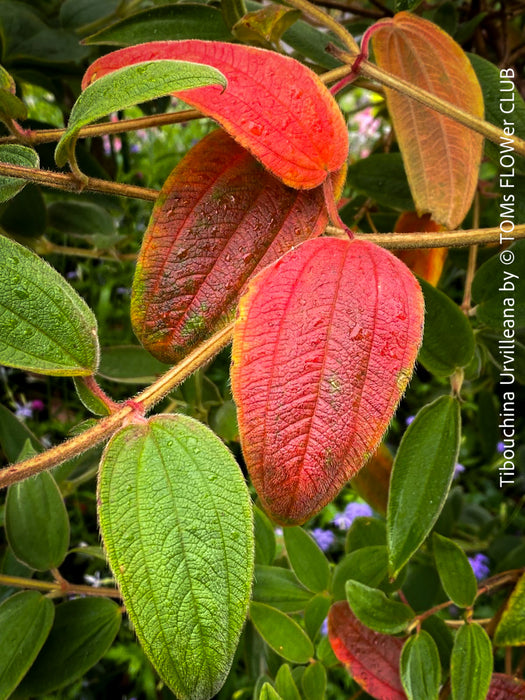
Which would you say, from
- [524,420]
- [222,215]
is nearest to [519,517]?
[524,420]

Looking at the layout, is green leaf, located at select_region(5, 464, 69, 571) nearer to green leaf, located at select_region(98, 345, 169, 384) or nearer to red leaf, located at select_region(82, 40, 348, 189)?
green leaf, located at select_region(98, 345, 169, 384)

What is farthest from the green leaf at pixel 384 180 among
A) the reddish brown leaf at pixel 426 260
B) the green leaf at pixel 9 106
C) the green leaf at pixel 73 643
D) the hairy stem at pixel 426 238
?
the green leaf at pixel 73 643

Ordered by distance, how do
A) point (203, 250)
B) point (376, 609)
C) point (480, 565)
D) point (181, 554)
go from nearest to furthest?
point (181, 554)
point (203, 250)
point (376, 609)
point (480, 565)

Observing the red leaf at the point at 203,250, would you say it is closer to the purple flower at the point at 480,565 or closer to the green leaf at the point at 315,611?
the green leaf at the point at 315,611

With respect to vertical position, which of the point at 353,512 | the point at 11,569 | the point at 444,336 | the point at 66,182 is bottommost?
the point at 353,512

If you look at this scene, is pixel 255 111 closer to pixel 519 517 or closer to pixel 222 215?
pixel 222 215

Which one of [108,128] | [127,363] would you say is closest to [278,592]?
[127,363]

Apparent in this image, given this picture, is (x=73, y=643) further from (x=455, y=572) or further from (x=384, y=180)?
(x=384, y=180)
